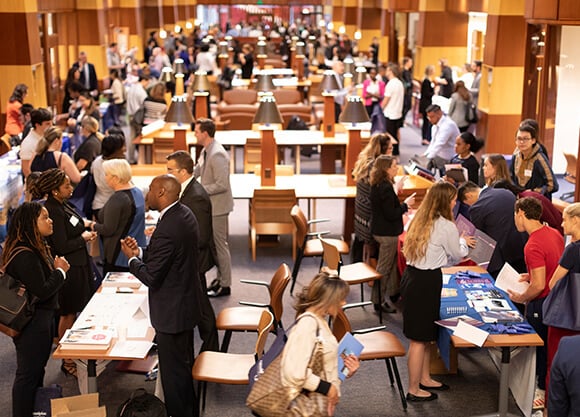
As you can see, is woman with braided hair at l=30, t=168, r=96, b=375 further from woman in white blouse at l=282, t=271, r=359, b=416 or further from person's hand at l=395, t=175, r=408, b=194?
person's hand at l=395, t=175, r=408, b=194

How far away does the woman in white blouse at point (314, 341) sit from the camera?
4082mm

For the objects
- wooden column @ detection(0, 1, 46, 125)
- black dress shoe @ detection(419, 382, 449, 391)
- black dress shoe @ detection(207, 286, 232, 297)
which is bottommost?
black dress shoe @ detection(419, 382, 449, 391)

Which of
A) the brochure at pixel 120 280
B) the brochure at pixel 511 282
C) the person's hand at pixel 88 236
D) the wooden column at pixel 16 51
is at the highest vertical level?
the wooden column at pixel 16 51

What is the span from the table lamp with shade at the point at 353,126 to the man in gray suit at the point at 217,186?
2.09m

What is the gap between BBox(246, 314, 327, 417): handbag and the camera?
13.6 feet

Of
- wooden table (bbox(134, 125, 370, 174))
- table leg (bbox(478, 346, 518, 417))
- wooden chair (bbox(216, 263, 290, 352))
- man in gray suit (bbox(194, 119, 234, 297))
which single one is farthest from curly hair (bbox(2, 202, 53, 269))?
wooden table (bbox(134, 125, 370, 174))

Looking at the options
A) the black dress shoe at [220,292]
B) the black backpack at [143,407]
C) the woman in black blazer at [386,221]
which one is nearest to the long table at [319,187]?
the black dress shoe at [220,292]

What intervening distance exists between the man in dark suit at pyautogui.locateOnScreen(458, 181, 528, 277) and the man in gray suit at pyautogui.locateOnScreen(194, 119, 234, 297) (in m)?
2.22

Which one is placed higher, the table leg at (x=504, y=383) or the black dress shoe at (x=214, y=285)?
the table leg at (x=504, y=383)

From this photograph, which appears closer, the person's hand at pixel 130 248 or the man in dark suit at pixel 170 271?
the man in dark suit at pixel 170 271

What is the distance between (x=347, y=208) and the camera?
954 centimetres

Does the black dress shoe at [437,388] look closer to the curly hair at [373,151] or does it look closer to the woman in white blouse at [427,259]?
the woman in white blouse at [427,259]

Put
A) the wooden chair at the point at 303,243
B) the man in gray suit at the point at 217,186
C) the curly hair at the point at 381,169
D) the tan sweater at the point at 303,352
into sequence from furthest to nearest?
the wooden chair at the point at 303,243
the man in gray suit at the point at 217,186
the curly hair at the point at 381,169
the tan sweater at the point at 303,352

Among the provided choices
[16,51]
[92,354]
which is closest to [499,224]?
[92,354]
